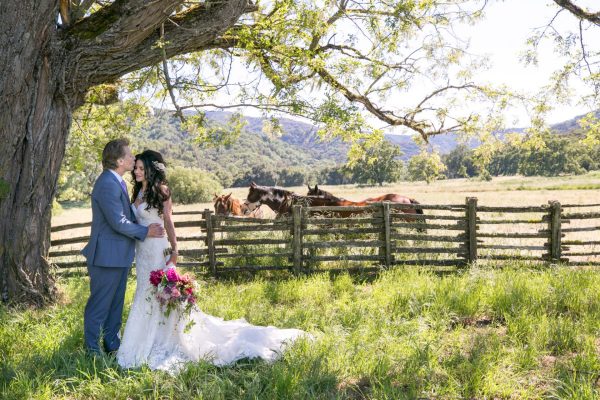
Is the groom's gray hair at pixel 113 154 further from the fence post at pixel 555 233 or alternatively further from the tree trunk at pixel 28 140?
the fence post at pixel 555 233

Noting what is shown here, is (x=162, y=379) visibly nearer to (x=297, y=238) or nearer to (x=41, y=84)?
(x=41, y=84)

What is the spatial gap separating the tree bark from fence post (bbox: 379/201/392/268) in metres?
4.93

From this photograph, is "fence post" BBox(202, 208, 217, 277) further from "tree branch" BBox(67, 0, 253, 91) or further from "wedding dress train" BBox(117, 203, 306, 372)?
"wedding dress train" BBox(117, 203, 306, 372)

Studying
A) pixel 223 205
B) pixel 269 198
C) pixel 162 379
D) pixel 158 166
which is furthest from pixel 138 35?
pixel 223 205

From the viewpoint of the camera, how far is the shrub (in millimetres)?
53031

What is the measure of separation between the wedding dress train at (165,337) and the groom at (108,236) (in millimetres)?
183

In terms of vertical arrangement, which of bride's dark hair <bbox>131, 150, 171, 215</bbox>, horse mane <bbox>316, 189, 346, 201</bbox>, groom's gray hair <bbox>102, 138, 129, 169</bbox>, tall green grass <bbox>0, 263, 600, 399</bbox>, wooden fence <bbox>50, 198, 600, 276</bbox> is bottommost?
tall green grass <bbox>0, 263, 600, 399</bbox>

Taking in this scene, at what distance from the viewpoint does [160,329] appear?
4621mm

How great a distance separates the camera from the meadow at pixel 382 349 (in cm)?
372

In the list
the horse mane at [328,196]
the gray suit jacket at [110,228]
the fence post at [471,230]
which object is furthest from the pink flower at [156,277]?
the horse mane at [328,196]

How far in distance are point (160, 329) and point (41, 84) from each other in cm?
362

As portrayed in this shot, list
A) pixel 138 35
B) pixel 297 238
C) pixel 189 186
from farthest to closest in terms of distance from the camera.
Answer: pixel 189 186, pixel 297 238, pixel 138 35

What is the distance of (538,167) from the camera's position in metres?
77.8

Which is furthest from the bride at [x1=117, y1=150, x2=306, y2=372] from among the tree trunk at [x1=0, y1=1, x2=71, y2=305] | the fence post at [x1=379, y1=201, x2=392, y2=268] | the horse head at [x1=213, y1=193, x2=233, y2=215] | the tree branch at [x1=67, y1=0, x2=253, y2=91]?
the horse head at [x1=213, y1=193, x2=233, y2=215]
